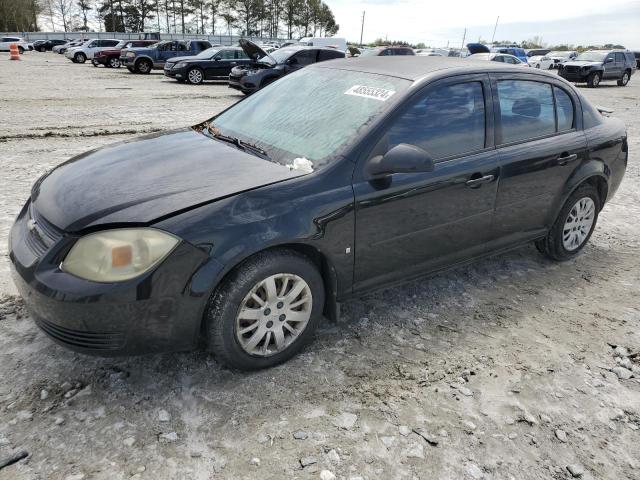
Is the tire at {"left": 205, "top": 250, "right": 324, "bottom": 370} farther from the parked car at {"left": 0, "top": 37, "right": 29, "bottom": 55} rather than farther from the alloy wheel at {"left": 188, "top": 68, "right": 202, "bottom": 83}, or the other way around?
the parked car at {"left": 0, "top": 37, "right": 29, "bottom": 55}

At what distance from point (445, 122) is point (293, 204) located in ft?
4.16

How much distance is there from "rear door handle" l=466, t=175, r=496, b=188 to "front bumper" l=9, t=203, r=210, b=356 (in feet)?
6.03

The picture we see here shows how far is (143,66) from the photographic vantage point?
2295 cm

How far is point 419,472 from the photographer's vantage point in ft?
7.08

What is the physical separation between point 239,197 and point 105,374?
1.21m

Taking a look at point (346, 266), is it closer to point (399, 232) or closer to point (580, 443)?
point (399, 232)

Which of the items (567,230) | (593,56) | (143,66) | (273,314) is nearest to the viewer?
(273,314)

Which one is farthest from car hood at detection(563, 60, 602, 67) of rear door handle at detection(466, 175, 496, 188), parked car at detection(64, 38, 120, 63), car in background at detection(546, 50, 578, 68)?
parked car at detection(64, 38, 120, 63)

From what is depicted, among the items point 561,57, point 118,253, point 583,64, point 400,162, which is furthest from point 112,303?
point 561,57

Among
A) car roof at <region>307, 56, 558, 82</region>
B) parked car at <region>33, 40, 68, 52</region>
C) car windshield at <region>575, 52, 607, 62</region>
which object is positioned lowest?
parked car at <region>33, 40, 68, 52</region>

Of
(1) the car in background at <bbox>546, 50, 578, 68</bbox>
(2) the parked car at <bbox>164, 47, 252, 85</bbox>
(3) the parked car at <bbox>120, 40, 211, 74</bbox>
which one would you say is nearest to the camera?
(2) the parked car at <bbox>164, 47, 252, 85</bbox>

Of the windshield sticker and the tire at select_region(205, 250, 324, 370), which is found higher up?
the windshield sticker

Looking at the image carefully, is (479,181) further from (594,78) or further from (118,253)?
(594,78)

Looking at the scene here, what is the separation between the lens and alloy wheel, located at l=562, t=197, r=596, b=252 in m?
4.19
